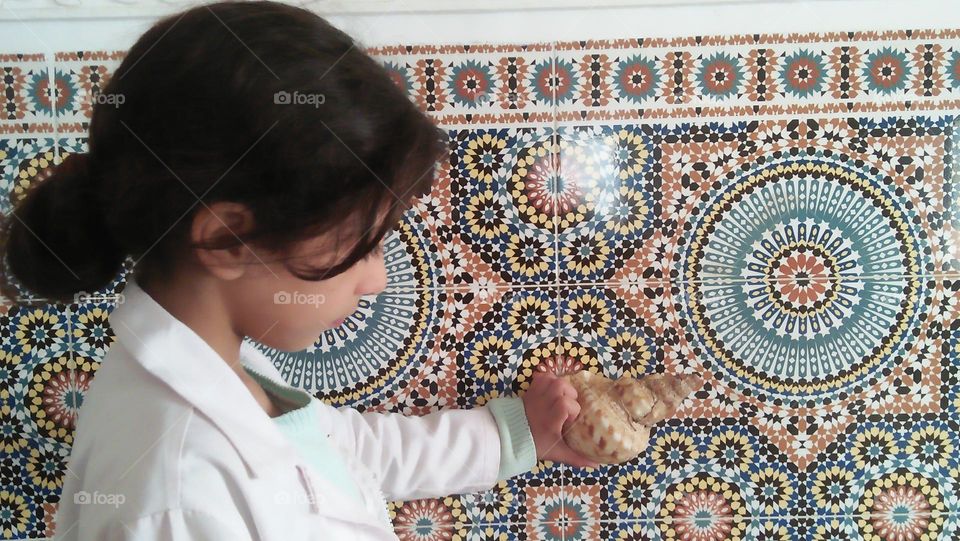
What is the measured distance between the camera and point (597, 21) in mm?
791

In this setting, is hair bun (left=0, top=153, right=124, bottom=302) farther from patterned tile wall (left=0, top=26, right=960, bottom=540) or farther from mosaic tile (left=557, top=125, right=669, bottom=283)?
mosaic tile (left=557, top=125, right=669, bottom=283)

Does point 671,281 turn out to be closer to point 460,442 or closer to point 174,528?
point 460,442

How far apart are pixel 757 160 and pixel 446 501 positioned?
1.75 feet

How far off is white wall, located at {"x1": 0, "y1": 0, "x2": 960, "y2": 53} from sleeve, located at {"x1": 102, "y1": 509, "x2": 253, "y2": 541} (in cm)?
51

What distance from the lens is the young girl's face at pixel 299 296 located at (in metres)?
0.58

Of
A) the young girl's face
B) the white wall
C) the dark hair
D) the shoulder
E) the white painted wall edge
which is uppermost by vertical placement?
the white painted wall edge

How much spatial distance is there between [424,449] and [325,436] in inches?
4.6

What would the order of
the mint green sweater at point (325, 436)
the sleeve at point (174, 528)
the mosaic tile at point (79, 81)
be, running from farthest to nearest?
the mosaic tile at point (79, 81)
the mint green sweater at point (325, 436)
the sleeve at point (174, 528)

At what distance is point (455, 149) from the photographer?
0.81 meters

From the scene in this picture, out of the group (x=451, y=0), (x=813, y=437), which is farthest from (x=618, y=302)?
(x=451, y=0)

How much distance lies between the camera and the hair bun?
594mm

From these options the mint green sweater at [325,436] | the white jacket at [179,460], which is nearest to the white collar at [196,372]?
the white jacket at [179,460]

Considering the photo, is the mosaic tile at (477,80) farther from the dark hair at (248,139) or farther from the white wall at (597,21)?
the dark hair at (248,139)

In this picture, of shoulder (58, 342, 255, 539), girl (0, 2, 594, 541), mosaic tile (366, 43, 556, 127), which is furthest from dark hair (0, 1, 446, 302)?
Result: mosaic tile (366, 43, 556, 127)
